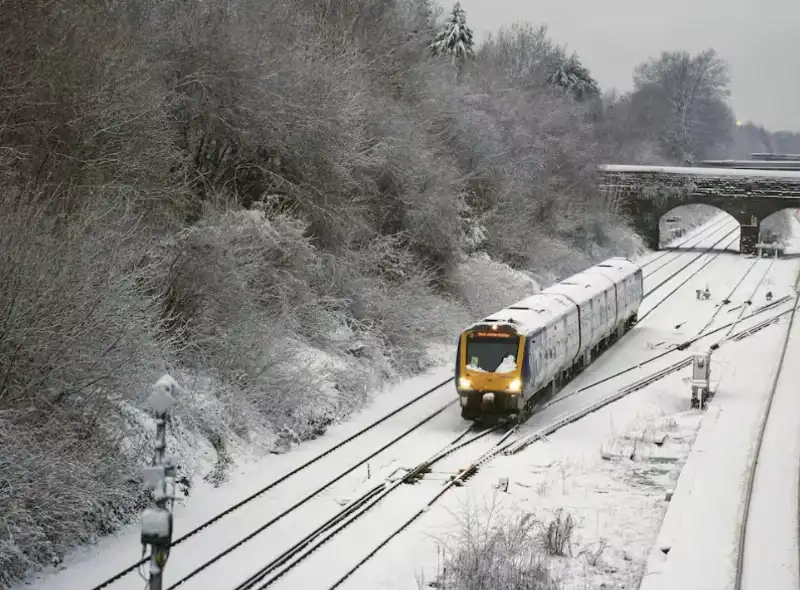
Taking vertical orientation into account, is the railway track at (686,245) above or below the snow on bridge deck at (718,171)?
below

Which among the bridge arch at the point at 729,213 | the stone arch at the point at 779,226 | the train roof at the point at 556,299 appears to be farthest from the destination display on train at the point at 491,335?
the stone arch at the point at 779,226

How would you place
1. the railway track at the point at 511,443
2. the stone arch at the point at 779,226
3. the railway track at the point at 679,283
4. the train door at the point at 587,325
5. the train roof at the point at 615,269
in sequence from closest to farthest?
1. the railway track at the point at 511,443
2. the train door at the point at 587,325
3. the train roof at the point at 615,269
4. the railway track at the point at 679,283
5. the stone arch at the point at 779,226

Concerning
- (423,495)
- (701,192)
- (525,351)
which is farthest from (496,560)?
(701,192)

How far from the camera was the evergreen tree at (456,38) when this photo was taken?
6781cm

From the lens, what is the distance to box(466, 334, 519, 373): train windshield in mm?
22344

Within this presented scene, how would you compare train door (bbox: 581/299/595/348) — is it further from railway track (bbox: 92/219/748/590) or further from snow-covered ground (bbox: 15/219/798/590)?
railway track (bbox: 92/219/748/590)

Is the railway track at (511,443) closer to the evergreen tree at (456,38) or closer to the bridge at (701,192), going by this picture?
the bridge at (701,192)

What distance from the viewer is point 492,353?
22531 millimetres

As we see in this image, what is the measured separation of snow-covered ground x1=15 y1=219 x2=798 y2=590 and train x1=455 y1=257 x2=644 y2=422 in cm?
81

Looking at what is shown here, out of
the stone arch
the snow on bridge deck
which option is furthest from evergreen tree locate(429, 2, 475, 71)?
the stone arch

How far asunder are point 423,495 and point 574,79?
70664 mm

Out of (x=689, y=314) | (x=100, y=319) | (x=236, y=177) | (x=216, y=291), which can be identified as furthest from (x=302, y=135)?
(x=689, y=314)

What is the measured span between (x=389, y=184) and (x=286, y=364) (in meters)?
12.9

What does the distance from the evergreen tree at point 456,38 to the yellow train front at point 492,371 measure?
156 ft
